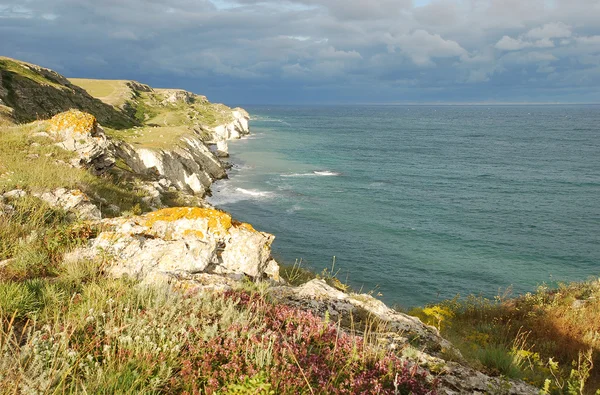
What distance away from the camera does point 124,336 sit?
4090 millimetres

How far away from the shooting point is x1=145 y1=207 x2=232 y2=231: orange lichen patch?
985 cm

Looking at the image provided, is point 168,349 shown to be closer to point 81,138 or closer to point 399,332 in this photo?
point 399,332

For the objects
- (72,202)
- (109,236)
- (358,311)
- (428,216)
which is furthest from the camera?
(428,216)

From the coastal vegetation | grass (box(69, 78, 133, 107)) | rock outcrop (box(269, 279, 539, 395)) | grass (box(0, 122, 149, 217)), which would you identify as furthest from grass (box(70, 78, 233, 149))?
rock outcrop (box(269, 279, 539, 395))

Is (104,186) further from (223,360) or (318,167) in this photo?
(318,167)

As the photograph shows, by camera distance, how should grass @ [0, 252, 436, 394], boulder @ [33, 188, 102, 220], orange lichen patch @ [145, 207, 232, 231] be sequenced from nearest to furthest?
grass @ [0, 252, 436, 394] < boulder @ [33, 188, 102, 220] < orange lichen patch @ [145, 207, 232, 231]

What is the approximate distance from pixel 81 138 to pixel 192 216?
34.6ft

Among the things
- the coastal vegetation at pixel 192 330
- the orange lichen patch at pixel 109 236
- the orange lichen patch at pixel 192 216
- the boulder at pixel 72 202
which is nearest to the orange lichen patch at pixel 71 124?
the coastal vegetation at pixel 192 330

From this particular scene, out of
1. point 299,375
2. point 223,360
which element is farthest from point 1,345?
point 299,375

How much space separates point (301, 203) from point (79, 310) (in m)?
44.9

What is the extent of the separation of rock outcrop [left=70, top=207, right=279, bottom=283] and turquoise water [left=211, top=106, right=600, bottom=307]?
12.3 meters

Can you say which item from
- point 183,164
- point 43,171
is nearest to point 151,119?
point 183,164

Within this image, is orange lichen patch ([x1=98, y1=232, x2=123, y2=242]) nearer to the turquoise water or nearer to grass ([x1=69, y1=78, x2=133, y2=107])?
the turquoise water

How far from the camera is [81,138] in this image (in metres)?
16.9
